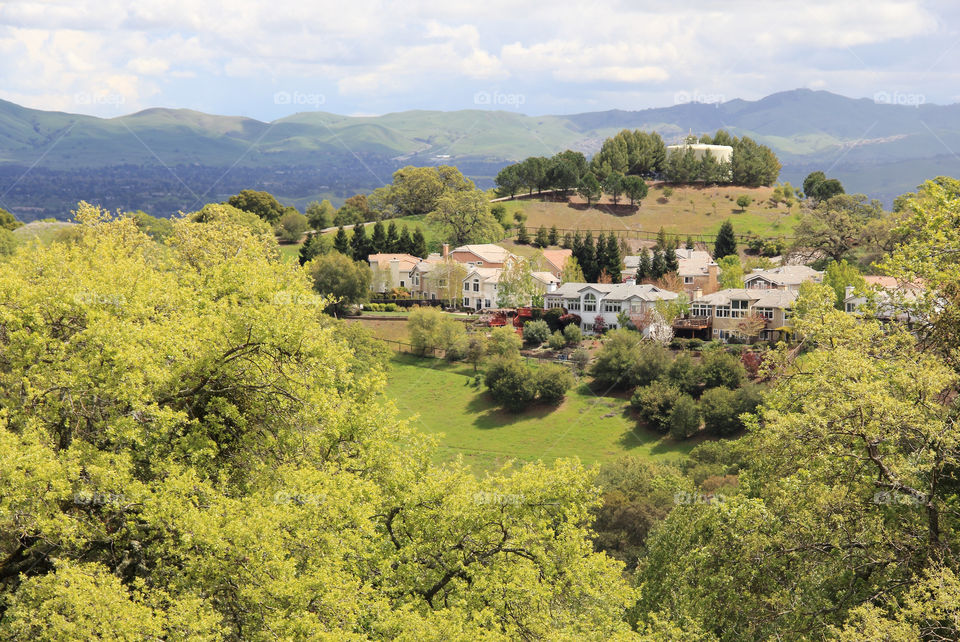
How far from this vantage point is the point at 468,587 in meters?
14.9

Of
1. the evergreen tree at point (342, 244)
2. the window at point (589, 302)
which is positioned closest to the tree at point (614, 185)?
the evergreen tree at point (342, 244)

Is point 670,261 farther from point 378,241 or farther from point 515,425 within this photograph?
point 515,425

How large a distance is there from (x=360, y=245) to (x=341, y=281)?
67.1ft

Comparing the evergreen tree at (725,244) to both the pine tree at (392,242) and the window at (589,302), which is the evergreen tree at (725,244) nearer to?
the window at (589,302)

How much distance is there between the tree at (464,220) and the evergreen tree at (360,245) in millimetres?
12974

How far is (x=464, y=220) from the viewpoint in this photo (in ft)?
371

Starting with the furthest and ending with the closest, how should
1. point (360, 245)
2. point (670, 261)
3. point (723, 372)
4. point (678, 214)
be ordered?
point (678, 214) < point (360, 245) < point (670, 261) < point (723, 372)

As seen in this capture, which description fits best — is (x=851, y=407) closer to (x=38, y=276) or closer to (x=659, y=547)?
(x=659, y=547)

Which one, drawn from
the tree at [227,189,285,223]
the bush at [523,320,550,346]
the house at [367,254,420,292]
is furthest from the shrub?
the tree at [227,189,285,223]

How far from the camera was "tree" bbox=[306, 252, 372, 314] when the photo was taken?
83.5m

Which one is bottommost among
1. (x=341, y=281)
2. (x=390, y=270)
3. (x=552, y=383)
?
(x=552, y=383)

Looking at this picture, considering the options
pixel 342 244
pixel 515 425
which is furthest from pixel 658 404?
pixel 342 244

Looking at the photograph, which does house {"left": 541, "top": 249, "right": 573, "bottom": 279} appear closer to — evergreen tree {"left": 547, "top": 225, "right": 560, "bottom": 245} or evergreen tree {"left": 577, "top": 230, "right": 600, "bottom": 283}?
evergreen tree {"left": 577, "top": 230, "right": 600, "bottom": 283}

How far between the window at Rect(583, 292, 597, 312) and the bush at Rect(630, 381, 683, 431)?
19.7 m
